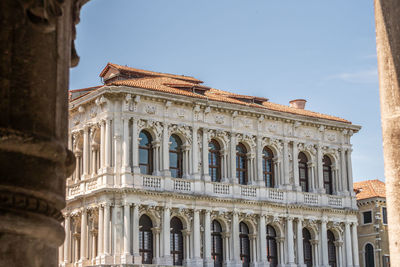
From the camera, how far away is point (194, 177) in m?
34.4

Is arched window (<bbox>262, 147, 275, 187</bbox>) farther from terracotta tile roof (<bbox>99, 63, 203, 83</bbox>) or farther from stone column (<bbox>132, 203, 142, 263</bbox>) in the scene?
stone column (<bbox>132, 203, 142, 263</bbox>)

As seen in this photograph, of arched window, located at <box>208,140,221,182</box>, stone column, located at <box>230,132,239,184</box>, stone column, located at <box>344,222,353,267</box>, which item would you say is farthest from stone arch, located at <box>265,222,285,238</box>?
stone column, located at <box>344,222,353,267</box>

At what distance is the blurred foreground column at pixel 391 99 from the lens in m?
5.88

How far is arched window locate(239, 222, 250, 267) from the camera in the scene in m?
35.6

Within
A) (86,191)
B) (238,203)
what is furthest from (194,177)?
(86,191)

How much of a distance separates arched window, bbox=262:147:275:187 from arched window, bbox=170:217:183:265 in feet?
17.9

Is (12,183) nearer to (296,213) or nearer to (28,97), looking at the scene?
(28,97)

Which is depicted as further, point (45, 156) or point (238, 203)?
point (238, 203)

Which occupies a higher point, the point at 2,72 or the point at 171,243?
the point at 171,243

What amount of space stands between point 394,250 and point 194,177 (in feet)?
93.8

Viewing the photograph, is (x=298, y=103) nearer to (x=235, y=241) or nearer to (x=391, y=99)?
(x=235, y=241)

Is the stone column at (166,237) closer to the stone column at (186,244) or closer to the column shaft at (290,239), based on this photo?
the stone column at (186,244)

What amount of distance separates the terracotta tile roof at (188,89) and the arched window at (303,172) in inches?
83.2

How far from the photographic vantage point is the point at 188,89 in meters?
36.2
